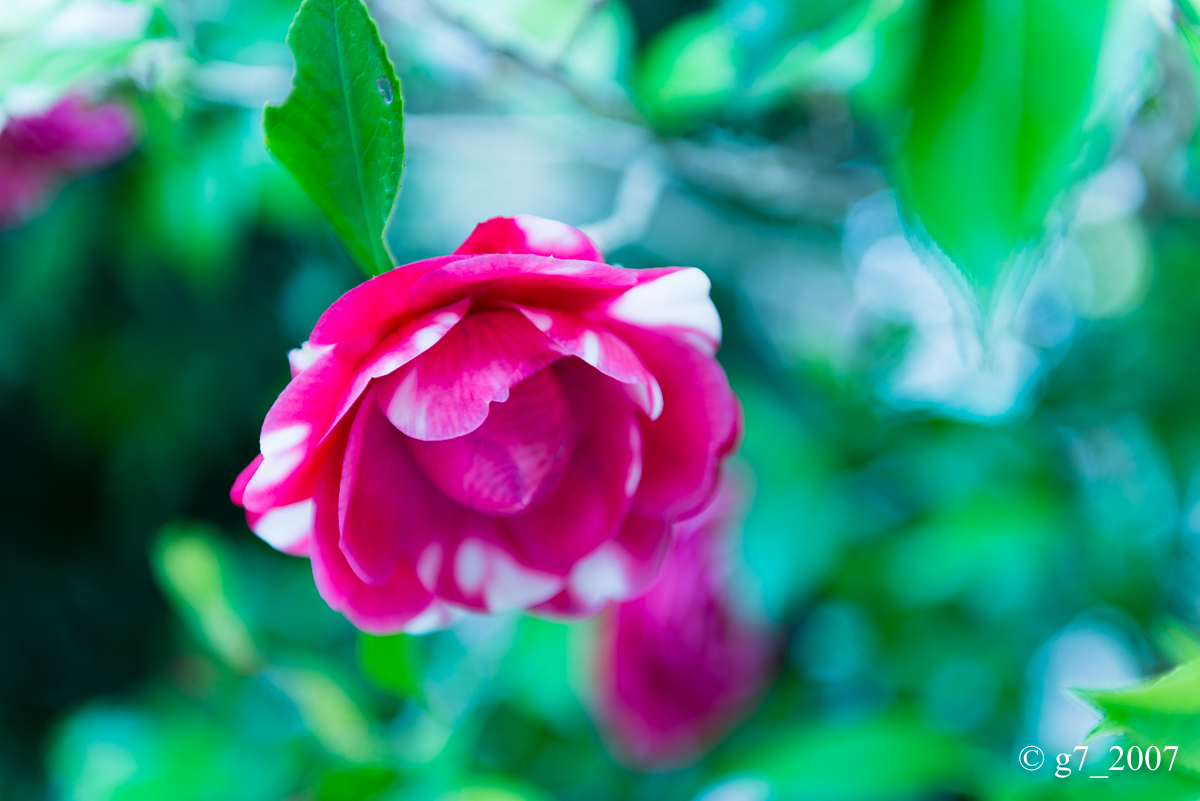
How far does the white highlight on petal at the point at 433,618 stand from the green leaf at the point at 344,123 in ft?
0.58

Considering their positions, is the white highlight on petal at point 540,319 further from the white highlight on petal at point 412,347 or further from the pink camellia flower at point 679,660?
the pink camellia flower at point 679,660

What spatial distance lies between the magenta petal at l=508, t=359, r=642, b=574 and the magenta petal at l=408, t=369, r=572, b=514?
1.0 inches

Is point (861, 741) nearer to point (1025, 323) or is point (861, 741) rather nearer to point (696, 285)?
point (696, 285)

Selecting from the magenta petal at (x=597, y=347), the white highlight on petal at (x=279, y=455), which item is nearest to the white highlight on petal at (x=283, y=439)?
the white highlight on petal at (x=279, y=455)

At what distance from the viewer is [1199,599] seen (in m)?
0.87

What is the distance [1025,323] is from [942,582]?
0.43 metres

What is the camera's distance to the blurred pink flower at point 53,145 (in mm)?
729

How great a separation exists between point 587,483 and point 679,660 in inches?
17.5

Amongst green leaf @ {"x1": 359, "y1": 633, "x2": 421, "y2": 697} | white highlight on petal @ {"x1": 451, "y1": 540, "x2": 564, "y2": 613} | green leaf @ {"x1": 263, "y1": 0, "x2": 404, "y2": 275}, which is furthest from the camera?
green leaf @ {"x1": 359, "y1": 633, "x2": 421, "y2": 697}

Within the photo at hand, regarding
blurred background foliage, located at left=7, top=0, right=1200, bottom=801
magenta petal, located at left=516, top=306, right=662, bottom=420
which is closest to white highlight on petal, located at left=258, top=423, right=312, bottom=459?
magenta petal, located at left=516, top=306, right=662, bottom=420

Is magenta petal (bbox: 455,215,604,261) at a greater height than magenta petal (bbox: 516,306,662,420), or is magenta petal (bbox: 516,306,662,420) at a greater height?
magenta petal (bbox: 455,215,604,261)

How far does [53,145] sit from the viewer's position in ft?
2.46

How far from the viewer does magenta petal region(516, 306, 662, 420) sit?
1.04 ft

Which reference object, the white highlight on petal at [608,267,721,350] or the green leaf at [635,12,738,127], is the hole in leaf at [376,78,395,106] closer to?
the white highlight on petal at [608,267,721,350]
